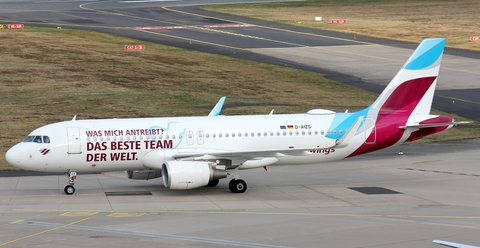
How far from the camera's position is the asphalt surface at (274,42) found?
78625 mm

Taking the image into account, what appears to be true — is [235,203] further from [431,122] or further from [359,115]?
[431,122]

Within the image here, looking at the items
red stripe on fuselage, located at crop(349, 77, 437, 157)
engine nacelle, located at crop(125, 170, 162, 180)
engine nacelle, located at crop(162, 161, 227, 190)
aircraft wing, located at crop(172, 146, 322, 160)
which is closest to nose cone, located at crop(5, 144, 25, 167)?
engine nacelle, located at crop(125, 170, 162, 180)

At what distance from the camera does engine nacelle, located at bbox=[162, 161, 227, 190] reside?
37.7 meters

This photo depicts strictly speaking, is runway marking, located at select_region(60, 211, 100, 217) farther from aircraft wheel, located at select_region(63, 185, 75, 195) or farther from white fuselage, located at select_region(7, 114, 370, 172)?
aircraft wheel, located at select_region(63, 185, 75, 195)

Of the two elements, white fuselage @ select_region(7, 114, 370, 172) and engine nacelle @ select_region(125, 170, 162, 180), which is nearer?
white fuselage @ select_region(7, 114, 370, 172)

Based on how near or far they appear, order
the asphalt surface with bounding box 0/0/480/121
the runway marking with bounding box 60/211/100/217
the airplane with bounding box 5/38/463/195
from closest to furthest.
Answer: the runway marking with bounding box 60/211/100/217 < the airplane with bounding box 5/38/463/195 < the asphalt surface with bounding box 0/0/480/121

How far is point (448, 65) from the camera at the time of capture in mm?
85875

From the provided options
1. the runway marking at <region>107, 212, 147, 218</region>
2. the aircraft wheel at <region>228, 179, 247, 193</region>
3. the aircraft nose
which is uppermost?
the aircraft nose

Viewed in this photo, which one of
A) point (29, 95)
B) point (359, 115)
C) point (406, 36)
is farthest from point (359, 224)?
point (406, 36)

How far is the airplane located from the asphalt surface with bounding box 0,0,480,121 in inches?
920

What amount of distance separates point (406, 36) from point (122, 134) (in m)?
68.9

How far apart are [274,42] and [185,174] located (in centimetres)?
6179

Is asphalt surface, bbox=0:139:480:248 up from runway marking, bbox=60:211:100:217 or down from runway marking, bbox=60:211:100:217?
up

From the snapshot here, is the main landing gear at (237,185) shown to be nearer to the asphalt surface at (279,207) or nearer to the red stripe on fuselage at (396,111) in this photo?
the asphalt surface at (279,207)
